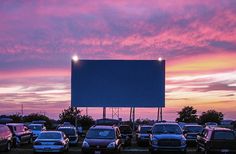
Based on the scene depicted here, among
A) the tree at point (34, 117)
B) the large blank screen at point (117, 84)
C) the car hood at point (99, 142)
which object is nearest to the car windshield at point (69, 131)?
the car hood at point (99, 142)

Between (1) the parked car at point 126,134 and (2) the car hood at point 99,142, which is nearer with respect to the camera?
(2) the car hood at point 99,142

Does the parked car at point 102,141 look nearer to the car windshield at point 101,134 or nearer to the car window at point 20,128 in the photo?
the car windshield at point 101,134

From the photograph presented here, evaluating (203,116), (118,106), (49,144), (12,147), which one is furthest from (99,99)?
(203,116)

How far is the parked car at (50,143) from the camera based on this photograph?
2997cm

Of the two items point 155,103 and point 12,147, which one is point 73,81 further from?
point 12,147

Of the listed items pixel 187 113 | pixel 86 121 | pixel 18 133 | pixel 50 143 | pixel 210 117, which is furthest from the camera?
pixel 187 113

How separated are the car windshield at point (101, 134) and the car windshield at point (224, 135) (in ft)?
18.3

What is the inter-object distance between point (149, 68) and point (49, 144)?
2719cm

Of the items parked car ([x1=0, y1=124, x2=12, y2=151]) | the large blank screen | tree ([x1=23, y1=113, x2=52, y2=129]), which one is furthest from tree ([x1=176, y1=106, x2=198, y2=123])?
parked car ([x1=0, y1=124, x2=12, y2=151])

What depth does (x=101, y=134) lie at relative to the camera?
95.1 feet

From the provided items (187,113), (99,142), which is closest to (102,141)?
(99,142)

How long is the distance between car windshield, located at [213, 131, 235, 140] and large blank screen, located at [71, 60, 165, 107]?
1044 inches

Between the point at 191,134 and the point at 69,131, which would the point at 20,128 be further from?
the point at 191,134

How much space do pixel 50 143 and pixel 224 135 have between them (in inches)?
381
